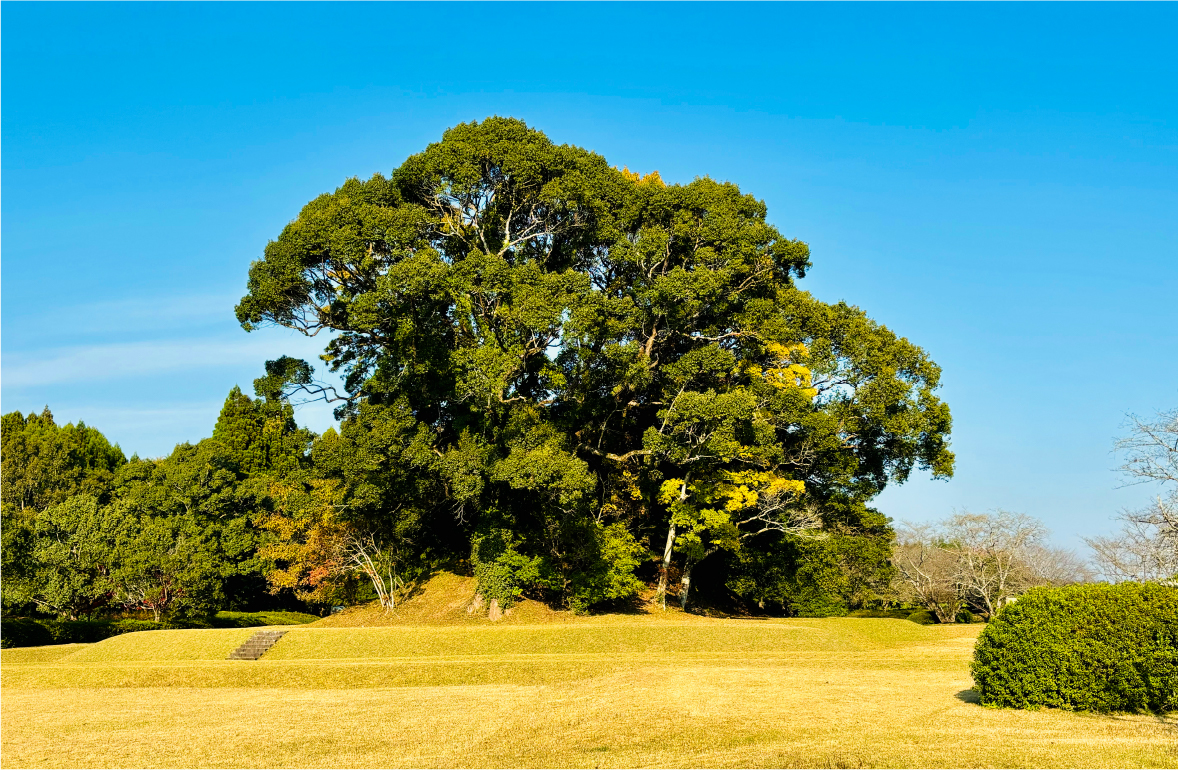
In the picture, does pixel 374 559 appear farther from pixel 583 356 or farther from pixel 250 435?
pixel 250 435

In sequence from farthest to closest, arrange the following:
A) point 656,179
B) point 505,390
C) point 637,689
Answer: point 656,179 < point 505,390 < point 637,689

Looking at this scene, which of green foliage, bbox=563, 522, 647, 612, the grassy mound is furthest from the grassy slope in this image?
green foliage, bbox=563, 522, 647, 612

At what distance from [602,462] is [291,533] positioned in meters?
12.1

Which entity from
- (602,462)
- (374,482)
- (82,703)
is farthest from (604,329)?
(82,703)

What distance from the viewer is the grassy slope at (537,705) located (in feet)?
31.7

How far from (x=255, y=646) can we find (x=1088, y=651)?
60.9 feet

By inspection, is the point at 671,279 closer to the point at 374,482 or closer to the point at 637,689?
the point at 374,482

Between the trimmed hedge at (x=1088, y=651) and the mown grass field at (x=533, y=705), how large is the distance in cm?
37

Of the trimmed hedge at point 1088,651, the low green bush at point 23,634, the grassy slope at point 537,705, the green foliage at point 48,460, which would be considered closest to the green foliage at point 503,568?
the grassy slope at point 537,705

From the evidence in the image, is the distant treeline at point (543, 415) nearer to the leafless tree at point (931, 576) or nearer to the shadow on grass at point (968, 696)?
the leafless tree at point (931, 576)

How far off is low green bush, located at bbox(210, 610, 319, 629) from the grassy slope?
7.90m

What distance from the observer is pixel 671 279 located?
90.7 feet

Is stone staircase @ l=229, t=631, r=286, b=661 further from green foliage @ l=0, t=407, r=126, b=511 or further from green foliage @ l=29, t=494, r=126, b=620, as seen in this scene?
green foliage @ l=0, t=407, r=126, b=511

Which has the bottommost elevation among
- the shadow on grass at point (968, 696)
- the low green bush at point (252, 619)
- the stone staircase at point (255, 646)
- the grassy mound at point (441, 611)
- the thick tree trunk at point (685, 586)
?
the low green bush at point (252, 619)
